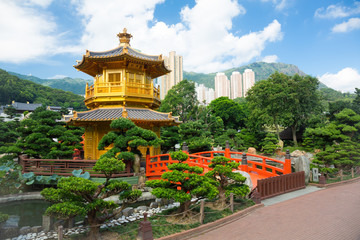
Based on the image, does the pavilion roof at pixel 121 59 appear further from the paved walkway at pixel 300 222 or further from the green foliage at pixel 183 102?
the green foliage at pixel 183 102

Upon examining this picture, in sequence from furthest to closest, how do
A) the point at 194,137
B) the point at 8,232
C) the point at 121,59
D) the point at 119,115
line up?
1. the point at 194,137
2. the point at 121,59
3. the point at 119,115
4. the point at 8,232

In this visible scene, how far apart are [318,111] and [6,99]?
269 feet

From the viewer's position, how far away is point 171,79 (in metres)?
70.3

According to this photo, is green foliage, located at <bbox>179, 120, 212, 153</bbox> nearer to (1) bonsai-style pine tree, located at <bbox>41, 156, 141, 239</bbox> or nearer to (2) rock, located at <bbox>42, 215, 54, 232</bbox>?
(1) bonsai-style pine tree, located at <bbox>41, 156, 141, 239</bbox>

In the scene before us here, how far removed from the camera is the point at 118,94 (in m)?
14.6

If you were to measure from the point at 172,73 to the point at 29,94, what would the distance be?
4665cm

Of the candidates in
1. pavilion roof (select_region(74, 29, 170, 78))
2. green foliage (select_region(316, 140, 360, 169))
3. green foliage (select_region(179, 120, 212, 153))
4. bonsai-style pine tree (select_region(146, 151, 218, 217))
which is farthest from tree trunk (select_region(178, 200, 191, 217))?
green foliage (select_region(316, 140, 360, 169))

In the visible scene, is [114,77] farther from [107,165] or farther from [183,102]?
[183,102]

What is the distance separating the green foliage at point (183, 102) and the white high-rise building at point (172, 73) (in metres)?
36.0

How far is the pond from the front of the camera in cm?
952

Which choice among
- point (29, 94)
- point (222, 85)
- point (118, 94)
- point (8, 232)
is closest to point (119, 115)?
point (118, 94)

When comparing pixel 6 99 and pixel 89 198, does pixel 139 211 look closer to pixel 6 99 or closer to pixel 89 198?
pixel 89 198

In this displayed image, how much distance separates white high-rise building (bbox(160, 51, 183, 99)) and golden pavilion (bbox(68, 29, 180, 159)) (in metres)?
54.1

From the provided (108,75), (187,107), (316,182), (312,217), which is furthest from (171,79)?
(312,217)
